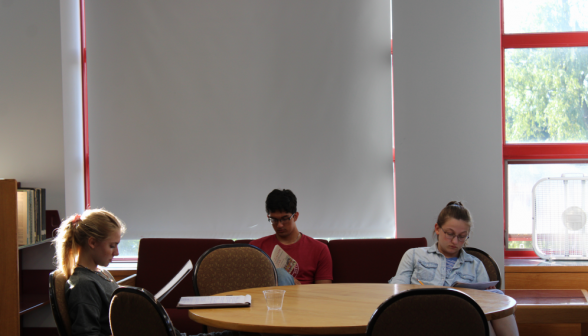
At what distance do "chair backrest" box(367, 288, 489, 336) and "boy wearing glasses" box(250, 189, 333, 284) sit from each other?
146cm

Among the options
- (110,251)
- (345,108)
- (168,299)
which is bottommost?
(168,299)

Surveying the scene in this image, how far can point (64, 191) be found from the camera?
351 centimetres

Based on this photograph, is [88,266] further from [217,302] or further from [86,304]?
[217,302]

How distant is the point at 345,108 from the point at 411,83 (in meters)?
0.52

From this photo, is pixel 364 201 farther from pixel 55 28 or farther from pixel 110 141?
pixel 55 28

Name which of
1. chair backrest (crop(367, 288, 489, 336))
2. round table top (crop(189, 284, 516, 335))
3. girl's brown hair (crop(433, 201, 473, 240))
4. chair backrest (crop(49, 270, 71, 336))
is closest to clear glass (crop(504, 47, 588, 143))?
girl's brown hair (crop(433, 201, 473, 240))

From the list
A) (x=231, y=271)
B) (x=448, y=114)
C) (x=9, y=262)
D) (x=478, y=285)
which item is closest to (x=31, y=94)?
(x=9, y=262)

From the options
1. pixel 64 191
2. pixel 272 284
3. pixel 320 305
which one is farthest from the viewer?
pixel 64 191

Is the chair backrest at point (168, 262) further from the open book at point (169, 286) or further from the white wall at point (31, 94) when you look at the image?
the open book at point (169, 286)

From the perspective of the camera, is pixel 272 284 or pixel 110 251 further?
pixel 272 284

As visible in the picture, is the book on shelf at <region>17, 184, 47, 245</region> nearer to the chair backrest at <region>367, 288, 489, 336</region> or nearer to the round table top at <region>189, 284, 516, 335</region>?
the round table top at <region>189, 284, 516, 335</region>

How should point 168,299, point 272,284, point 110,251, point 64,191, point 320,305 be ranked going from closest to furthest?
point 320,305 → point 110,251 → point 272,284 → point 168,299 → point 64,191

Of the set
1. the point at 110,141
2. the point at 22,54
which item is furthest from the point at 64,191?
the point at 22,54

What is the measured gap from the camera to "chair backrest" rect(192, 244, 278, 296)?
94.0 inches
